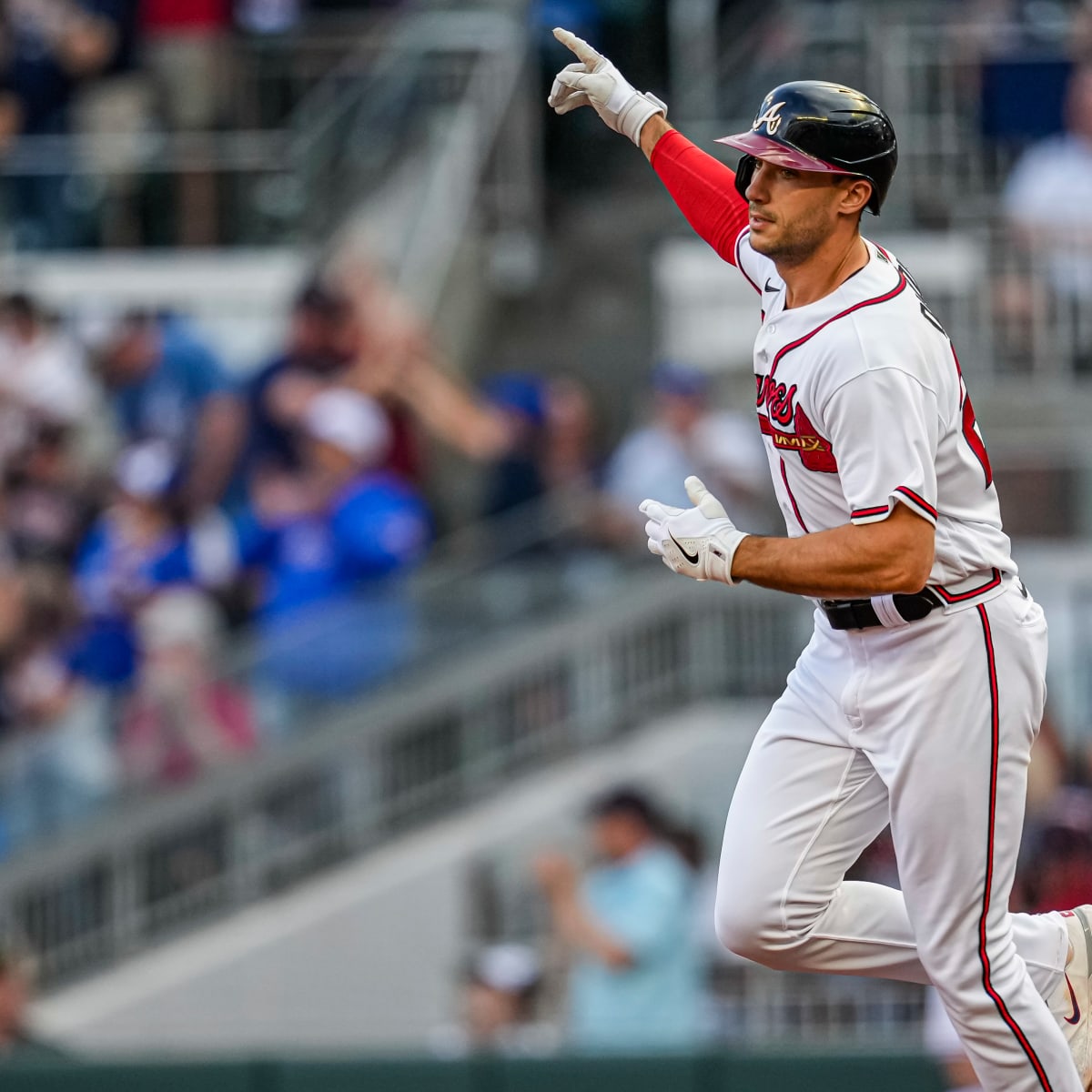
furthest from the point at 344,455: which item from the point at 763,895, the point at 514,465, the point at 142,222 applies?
the point at 763,895

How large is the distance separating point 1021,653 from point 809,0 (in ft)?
21.3

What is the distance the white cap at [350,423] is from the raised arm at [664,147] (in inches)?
143

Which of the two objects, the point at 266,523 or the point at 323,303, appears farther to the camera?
the point at 323,303

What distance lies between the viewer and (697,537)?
452 centimetres

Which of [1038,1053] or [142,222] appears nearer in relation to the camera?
[1038,1053]

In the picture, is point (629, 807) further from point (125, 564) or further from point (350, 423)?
point (125, 564)

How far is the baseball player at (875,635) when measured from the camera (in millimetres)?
4434

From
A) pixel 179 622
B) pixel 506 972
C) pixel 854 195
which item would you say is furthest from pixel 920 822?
pixel 179 622

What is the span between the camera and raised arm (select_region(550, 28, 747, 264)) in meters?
5.20

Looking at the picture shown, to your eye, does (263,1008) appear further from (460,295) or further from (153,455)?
(460,295)

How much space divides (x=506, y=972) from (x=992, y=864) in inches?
140

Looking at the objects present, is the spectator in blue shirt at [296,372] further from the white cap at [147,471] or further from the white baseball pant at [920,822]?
the white baseball pant at [920,822]

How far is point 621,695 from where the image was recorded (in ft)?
28.2

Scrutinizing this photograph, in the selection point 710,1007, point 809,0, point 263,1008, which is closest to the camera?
point 710,1007
